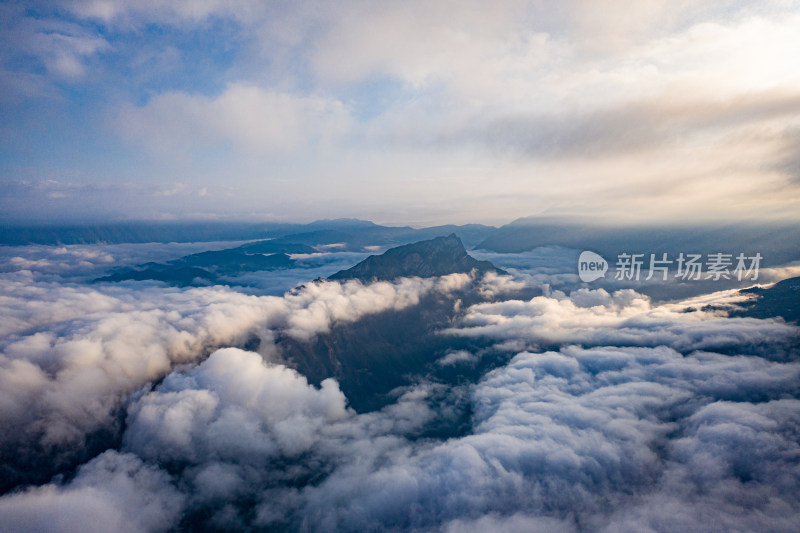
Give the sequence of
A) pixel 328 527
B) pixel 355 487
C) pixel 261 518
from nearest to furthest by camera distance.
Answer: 1. pixel 328 527
2. pixel 355 487
3. pixel 261 518

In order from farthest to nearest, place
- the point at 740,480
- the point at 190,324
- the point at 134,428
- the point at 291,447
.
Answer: the point at 190,324
the point at 291,447
the point at 134,428
the point at 740,480

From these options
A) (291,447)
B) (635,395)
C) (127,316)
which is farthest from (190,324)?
(635,395)

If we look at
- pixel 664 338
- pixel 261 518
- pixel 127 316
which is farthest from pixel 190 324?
pixel 664 338

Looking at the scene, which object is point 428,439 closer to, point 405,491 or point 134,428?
point 405,491

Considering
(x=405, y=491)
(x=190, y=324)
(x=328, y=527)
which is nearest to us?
(x=405, y=491)

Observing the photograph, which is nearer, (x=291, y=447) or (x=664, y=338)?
(x=291, y=447)

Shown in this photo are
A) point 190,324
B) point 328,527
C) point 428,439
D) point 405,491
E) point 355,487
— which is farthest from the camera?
point 190,324

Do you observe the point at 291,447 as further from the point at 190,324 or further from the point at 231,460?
the point at 190,324


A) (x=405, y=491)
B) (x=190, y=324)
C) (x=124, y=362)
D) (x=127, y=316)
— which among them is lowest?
(x=405, y=491)

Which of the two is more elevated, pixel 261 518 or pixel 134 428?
pixel 134 428
